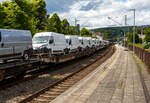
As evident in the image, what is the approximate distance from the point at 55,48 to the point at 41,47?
2.01 m

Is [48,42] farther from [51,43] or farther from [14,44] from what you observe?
[14,44]

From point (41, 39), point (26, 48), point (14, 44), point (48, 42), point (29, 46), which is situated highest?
point (41, 39)

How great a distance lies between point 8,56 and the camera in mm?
11617

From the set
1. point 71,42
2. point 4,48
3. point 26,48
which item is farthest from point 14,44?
point 71,42

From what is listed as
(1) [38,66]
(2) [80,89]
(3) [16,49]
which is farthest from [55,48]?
(2) [80,89]

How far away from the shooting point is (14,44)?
12.3m

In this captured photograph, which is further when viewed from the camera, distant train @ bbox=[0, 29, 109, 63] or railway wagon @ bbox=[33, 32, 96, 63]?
railway wagon @ bbox=[33, 32, 96, 63]

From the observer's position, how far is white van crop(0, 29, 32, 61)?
36.7 ft

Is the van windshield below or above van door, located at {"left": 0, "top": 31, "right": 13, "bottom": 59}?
above

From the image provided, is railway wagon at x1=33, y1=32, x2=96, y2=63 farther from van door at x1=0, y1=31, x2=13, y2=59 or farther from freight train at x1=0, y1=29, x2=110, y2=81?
van door at x1=0, y1=31, x2=13, y2=59

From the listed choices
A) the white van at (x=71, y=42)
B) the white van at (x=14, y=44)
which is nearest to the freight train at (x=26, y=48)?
the white van at (x=14, y=44)

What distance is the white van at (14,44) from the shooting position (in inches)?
441

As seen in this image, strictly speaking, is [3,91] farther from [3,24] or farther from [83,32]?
[83,32]

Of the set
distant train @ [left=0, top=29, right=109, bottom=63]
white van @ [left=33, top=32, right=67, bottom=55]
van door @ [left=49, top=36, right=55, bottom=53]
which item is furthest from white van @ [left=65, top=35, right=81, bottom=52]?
van door @ [left=49, top=36, right=55, bottom=53]
